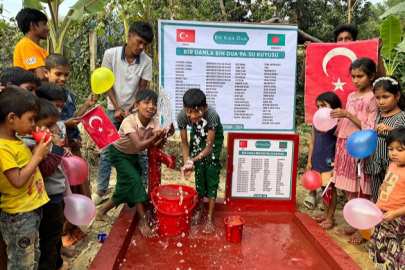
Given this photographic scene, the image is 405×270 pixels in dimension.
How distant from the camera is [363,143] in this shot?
311 cm

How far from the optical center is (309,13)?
1574 cm

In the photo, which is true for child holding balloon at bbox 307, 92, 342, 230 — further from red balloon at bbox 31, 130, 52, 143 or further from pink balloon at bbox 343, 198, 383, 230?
red balloon at bbox 31, 130, 52, 143

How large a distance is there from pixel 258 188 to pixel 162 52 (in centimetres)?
210

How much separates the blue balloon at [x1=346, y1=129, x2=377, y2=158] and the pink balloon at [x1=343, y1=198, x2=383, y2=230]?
48cm

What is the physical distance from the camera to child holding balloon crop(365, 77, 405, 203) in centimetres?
319

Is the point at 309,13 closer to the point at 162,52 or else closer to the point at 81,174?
the point at 162,52

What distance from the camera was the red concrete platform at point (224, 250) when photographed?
118 inches

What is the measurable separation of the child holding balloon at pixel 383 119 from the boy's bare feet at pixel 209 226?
170 centimetres

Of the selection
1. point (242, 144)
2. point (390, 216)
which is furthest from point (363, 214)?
point (242, 144)

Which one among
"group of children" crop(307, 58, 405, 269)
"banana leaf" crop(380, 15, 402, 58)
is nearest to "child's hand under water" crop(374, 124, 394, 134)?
"group of children" crop(307, 58, 405, 269)

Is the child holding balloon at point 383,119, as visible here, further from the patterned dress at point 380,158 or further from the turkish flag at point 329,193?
the turkish flag at point 329,193

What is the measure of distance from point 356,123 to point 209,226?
6.32 feet

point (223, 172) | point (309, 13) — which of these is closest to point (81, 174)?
point (223, 172)

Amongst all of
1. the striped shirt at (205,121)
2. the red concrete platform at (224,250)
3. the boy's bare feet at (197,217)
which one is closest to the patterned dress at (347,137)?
the red concrete platform at (224,250)
